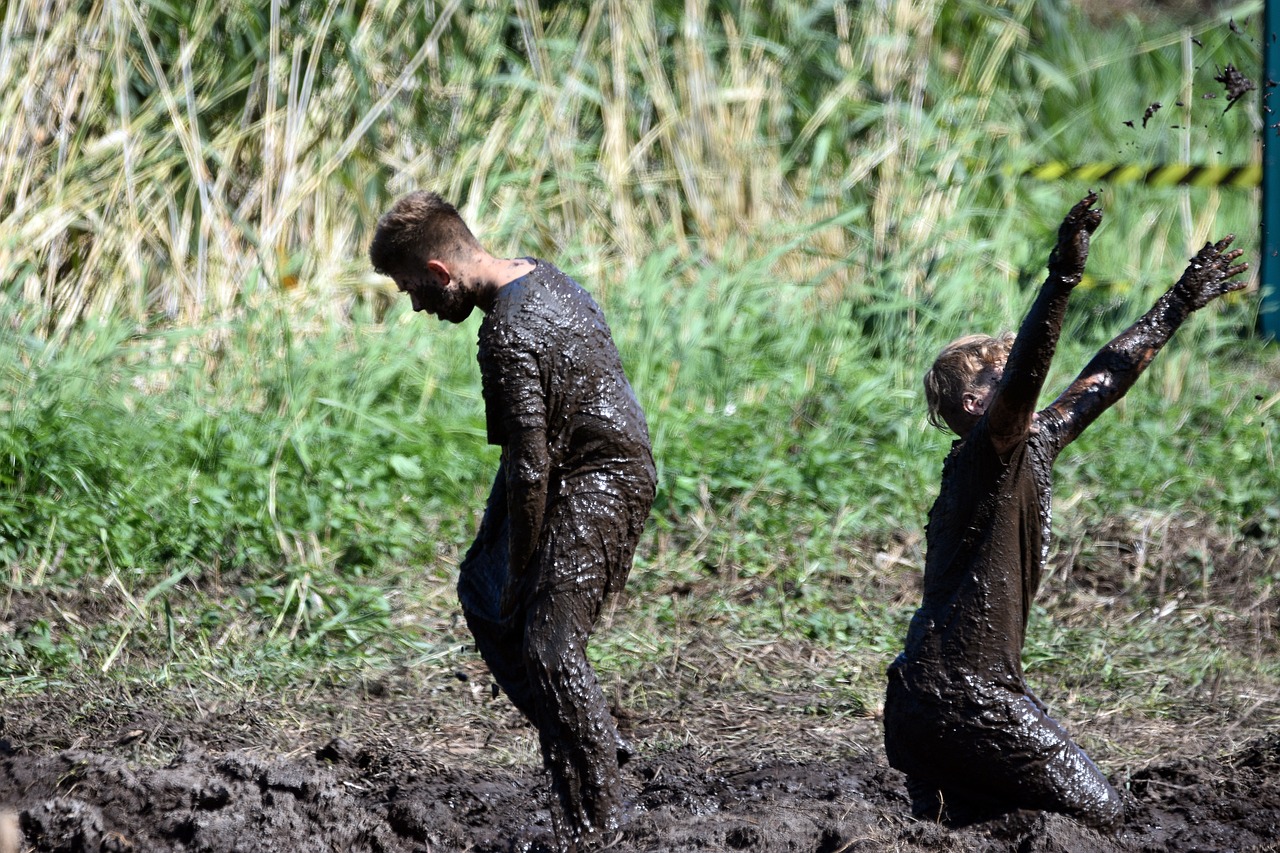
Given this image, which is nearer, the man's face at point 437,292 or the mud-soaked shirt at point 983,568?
the mud-soaked shirt at point 983,568

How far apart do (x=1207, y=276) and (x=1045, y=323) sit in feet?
1.94

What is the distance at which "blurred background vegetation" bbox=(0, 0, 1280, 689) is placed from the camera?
486cm

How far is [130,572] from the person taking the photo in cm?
470

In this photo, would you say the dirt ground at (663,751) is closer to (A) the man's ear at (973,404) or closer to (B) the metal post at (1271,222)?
(A) the man's ear at (973,404)

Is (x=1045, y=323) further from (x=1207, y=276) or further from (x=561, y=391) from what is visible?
(x=561, y=391)

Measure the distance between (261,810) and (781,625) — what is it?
6.96 ft

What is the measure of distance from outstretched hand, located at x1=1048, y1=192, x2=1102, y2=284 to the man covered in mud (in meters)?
1.03

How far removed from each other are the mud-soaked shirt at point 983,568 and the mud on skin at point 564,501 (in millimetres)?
712

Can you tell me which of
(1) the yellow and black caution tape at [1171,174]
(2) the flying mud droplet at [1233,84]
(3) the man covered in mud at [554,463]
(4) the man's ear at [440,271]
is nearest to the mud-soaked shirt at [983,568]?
(3) the man covered in mud at [554,463]

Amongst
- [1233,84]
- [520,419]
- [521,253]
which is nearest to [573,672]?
[520,419]

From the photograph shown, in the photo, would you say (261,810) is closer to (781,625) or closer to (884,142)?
(781,625)

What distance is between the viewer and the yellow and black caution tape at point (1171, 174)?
292 inches

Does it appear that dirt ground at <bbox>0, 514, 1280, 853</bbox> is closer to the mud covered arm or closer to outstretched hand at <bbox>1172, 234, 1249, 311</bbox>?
the mud covered arm

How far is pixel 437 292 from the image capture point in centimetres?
307
